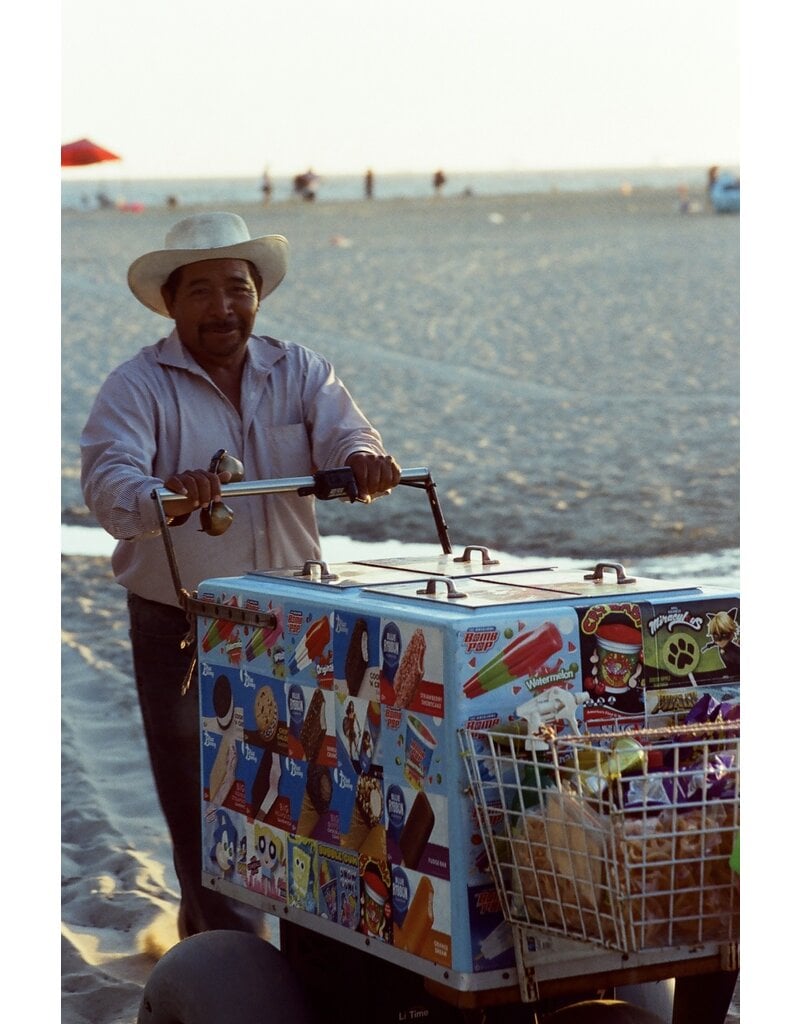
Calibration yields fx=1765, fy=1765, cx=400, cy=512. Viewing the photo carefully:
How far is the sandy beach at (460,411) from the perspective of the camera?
18.6ft

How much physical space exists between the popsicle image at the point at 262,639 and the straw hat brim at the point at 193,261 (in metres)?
1.16

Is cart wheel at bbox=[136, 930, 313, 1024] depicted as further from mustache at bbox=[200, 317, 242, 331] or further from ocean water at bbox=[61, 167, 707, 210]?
ocean water at bbox=[61, 167, 707, 210]

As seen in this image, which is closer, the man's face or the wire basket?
the wire basket

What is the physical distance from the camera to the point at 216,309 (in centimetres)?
405

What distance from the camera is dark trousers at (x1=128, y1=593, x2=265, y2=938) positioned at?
4.11m

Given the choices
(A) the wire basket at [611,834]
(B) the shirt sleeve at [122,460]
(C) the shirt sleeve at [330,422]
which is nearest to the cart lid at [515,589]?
(A) the wire basket at [611,834]

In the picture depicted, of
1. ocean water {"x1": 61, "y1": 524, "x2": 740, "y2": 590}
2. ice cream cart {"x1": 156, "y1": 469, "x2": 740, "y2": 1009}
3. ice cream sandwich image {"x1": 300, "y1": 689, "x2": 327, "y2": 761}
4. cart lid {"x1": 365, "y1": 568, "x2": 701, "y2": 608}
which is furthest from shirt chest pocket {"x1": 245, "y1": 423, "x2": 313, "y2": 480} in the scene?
ocean water {"x1": 61, "y1": 524, "x2": 740, "y2": 590}

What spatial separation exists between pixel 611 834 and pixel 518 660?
324 mm

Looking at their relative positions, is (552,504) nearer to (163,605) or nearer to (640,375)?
(640,375)

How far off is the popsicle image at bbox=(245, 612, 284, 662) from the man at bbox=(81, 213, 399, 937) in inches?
34.8

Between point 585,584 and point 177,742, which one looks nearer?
point 585,584

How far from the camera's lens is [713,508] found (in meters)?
12.1

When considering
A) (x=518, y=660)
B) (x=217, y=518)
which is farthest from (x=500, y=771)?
(x=217, y=518)

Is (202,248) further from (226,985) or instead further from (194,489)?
(226,985)
